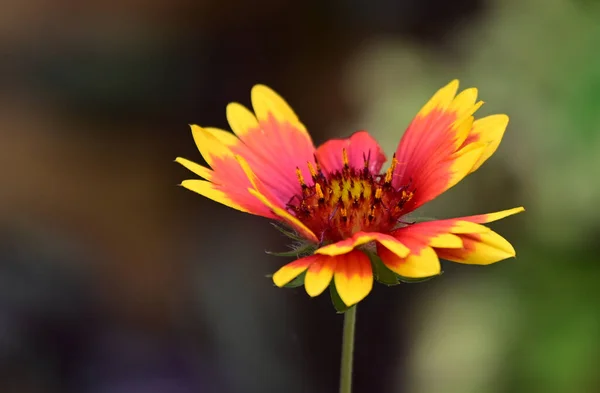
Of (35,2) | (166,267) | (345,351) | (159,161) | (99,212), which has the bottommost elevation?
(345,351)

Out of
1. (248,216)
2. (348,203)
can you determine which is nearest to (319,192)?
(348,203)

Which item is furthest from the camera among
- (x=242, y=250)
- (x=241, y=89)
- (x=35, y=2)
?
(x=241, y=89)

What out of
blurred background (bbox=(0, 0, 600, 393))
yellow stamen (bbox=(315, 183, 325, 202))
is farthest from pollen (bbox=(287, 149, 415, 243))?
blurred background (bbox=(0, 0, 600, 393))

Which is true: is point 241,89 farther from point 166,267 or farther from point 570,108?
point 570,108

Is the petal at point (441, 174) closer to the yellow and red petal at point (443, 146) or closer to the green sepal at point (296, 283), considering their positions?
the yellow and red petal at point (443, 146)

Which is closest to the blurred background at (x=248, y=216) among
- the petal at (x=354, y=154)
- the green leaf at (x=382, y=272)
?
the petal at (x=354, y=154)

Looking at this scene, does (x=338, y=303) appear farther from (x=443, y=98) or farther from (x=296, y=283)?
(x=443, y=98)

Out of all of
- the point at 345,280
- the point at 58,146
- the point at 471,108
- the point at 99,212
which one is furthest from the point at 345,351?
the point at 58,146

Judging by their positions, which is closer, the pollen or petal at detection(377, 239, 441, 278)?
petal at detection(377, 239, 441, 278)

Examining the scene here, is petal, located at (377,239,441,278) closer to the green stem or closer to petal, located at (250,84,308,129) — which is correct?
the green stem
